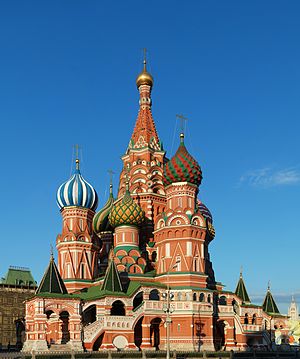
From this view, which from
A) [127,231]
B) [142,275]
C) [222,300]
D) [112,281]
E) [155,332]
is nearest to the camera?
[112,281]

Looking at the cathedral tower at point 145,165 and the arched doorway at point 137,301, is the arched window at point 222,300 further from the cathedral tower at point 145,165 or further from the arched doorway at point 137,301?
the cathedral tower at point 145,165

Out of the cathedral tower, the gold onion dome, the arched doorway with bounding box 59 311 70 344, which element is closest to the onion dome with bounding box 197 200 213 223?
the cathedral tower

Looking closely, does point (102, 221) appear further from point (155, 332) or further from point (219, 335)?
point (219, 335)

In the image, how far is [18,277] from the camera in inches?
3086

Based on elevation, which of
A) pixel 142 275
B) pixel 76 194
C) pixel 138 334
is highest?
pixel 76 194

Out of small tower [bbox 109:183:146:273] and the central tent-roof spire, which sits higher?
the central tent-roof spire

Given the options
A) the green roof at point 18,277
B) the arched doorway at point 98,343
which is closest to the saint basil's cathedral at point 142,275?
the arched doorway at point 98,343

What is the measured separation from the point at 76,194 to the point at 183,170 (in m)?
12.4

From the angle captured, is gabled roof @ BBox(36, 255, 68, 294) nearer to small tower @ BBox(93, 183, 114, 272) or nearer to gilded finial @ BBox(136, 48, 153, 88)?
small tower @ BBox(93, 183, 114, 272)

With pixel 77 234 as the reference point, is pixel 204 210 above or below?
above

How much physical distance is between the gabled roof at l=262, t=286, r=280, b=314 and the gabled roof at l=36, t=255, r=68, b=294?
28.1 metres

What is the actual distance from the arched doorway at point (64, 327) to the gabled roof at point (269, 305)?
83.8ft

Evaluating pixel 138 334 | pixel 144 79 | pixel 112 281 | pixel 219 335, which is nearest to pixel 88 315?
pixel 138 334

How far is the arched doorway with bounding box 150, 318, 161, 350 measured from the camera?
160ft
